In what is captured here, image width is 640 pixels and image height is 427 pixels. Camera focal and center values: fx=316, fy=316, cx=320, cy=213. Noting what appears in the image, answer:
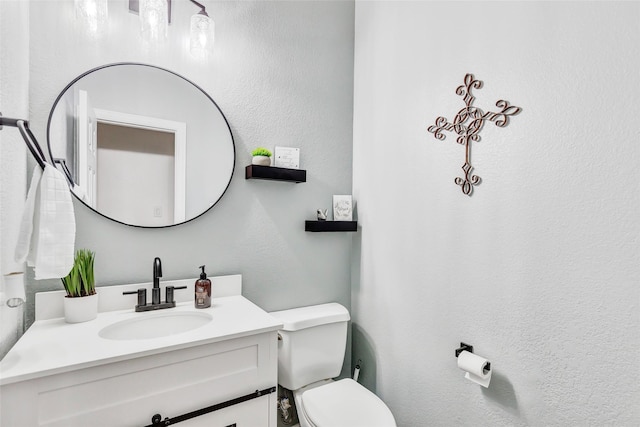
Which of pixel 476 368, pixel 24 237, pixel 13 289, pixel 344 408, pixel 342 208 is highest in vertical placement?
pixel 342 208

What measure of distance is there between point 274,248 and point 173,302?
562mm

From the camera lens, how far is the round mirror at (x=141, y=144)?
1275 mm

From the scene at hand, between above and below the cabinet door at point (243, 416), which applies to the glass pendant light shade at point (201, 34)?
above

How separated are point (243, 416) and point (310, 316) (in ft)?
1.85

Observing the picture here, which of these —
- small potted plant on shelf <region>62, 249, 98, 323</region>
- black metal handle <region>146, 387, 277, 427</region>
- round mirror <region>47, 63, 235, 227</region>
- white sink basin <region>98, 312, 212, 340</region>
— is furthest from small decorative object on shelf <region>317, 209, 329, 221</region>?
small potted plant on shelf <region>62, 249, 98, 323</region>

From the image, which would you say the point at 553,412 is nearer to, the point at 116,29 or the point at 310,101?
the point at 310,101

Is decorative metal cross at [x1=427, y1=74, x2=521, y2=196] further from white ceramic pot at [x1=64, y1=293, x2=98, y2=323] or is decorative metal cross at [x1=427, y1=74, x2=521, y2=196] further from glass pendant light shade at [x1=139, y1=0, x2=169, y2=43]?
white ceramic pot at [x1=64, y1=293, x2=98, y2=323]

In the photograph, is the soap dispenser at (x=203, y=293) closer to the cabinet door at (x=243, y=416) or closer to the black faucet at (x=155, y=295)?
the black faucet at (x=155, y=295)

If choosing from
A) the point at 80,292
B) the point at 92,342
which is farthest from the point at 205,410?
the point at 80,292

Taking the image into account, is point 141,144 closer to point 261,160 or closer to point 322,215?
point 261,160

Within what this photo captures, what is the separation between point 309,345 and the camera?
1583mm

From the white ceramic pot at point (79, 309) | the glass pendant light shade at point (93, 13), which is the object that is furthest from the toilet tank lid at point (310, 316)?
the glass pendant light shade at point (93, 13)

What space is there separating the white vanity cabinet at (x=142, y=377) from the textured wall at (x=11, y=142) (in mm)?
108

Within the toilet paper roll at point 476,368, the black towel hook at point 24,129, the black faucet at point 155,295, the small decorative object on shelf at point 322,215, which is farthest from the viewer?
the small decorative object on shelf at point 322,215
